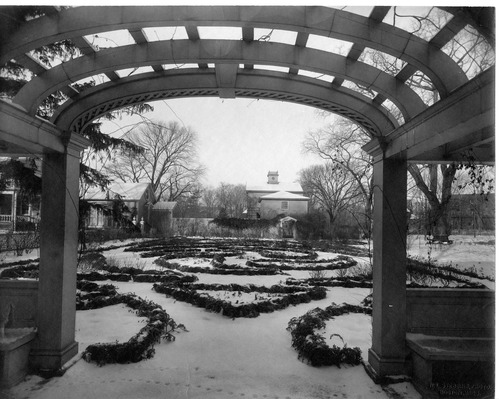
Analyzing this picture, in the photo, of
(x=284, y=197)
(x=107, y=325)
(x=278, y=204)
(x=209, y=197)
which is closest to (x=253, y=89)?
(x=107, y=325)

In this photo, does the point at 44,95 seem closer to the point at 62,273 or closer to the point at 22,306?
the point at 62,273

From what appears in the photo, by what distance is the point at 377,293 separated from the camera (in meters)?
4.22

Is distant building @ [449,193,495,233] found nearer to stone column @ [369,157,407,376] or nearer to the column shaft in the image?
stone column @ [369,157,407,376]

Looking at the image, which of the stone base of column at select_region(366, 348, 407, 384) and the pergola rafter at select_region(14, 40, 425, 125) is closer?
the pergola rafter at select_region(14, 40, 425, 125)

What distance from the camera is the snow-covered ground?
363cm

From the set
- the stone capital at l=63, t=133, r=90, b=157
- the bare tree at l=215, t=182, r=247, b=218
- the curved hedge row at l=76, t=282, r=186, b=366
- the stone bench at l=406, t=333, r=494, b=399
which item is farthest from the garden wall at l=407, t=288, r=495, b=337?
the bare tree at l=215, t=182, r=247, b=218

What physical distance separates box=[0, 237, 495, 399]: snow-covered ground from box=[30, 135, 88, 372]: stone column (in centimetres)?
33

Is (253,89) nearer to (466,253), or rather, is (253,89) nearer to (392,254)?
(392,254)

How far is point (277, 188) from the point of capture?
5641cm

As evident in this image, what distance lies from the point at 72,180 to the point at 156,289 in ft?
16.3

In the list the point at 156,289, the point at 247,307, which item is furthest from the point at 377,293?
the point at 156,289

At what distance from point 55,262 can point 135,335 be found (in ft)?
5.19

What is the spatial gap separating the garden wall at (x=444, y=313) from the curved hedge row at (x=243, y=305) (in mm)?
3172
